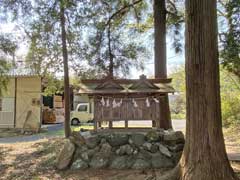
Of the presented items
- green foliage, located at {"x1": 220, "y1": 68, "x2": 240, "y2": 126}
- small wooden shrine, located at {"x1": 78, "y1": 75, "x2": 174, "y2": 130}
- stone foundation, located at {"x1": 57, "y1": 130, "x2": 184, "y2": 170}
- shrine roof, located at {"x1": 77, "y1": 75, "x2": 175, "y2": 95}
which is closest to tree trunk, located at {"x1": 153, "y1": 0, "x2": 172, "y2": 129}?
shrine roof, located at {"x1": 77, "y1": 75, "x2": 175, "y2": 95}

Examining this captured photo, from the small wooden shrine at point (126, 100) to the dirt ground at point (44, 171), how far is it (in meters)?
1.52

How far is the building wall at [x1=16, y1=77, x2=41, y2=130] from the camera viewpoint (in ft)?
59.3

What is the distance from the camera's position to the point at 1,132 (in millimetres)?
17031

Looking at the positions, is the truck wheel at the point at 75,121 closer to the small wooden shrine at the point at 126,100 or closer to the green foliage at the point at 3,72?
the green foliage at the point at 3,72

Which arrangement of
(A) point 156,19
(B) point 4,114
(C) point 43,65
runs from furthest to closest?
(B) point 4,114
(C) point 43,65
(A) point 156,19

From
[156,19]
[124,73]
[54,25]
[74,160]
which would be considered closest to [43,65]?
[54,25]

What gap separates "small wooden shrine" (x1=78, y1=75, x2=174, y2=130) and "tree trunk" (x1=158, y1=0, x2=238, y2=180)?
2.63 metres

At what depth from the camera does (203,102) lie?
509 cm

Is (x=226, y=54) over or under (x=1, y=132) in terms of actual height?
over

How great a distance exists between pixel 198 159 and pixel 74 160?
3425 mm

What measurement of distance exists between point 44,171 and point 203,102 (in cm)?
420

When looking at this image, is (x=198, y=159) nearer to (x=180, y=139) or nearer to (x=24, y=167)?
(x=180, y=139)

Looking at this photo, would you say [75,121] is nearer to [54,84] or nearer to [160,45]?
[54,84]

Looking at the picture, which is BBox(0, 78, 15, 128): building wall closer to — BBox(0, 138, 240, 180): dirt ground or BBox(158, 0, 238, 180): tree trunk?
BBox(0, 138, 240, 180): dirt ground
